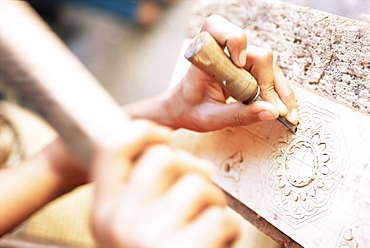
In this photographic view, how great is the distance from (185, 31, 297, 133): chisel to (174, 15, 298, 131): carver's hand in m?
0.03

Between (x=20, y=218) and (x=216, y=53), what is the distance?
772mm

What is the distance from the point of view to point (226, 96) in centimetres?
108

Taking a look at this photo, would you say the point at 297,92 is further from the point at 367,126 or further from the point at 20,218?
the point at 20,218

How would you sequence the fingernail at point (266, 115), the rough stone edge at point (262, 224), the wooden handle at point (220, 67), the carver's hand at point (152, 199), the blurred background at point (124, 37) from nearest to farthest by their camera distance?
the carver's hand at point (152, 199)
the wooden handle at point (220, 67)
the fingernail at point (266, 115)
the rough stone edge at point (262, 224)
the blurred background at point (124, 37)

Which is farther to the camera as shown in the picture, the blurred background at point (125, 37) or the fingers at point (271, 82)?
the blurred background at point (125, 37)

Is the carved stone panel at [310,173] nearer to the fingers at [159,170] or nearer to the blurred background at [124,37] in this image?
the fingers at [159,170]

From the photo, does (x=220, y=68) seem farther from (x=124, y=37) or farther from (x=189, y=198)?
(x=124, y=37)

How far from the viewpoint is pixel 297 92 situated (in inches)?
39.6

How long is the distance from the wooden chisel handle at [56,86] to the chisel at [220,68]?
0.30 m

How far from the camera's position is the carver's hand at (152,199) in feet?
1.36

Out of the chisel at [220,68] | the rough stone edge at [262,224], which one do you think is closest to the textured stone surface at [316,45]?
the chisel at [220,68]

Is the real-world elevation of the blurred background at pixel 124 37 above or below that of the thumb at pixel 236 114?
below

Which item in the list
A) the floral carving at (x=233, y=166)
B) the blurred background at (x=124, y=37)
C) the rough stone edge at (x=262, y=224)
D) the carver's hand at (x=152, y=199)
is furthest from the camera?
the blurred background at (x=124, y=37)

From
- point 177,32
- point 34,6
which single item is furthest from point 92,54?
point 177,32
